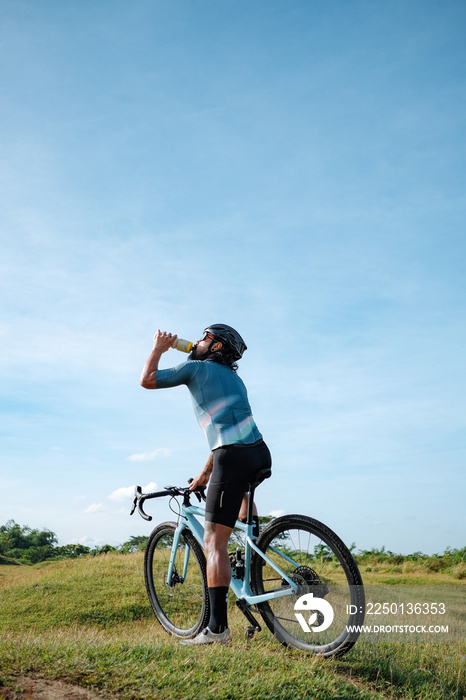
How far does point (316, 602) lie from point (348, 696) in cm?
81

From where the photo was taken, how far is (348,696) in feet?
14.0

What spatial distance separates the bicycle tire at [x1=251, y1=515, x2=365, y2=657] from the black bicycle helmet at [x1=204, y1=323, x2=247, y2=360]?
5.63 feet

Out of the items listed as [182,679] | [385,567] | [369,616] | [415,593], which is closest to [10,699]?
[182,679]

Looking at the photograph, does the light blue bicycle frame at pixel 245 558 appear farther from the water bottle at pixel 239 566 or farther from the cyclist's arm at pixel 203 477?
the cyclist's arm at pixel 203 477

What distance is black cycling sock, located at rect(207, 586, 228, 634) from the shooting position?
201 inches

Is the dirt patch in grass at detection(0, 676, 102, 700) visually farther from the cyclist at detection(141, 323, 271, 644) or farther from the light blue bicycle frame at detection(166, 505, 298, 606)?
the light blue bicycle frame at detection(166, 505, 298, 606)

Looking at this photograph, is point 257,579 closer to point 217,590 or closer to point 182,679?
point 217,590

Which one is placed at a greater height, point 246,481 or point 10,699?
point 246,481

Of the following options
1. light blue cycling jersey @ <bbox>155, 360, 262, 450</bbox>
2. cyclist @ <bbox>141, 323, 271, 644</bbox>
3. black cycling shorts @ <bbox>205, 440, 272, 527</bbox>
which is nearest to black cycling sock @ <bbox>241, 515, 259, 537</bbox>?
cyclist @ <bbox>141, 323, 271, 644</bbox>

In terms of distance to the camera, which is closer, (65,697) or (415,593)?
(65,697)

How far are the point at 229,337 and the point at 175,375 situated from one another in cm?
78

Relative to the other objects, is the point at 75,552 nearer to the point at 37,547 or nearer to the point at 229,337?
the point at 37,547

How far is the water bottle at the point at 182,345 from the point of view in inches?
230

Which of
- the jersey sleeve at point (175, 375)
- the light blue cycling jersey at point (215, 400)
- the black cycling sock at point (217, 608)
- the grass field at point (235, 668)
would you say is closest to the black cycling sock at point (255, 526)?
the black cycling sock at point (217, 608)
